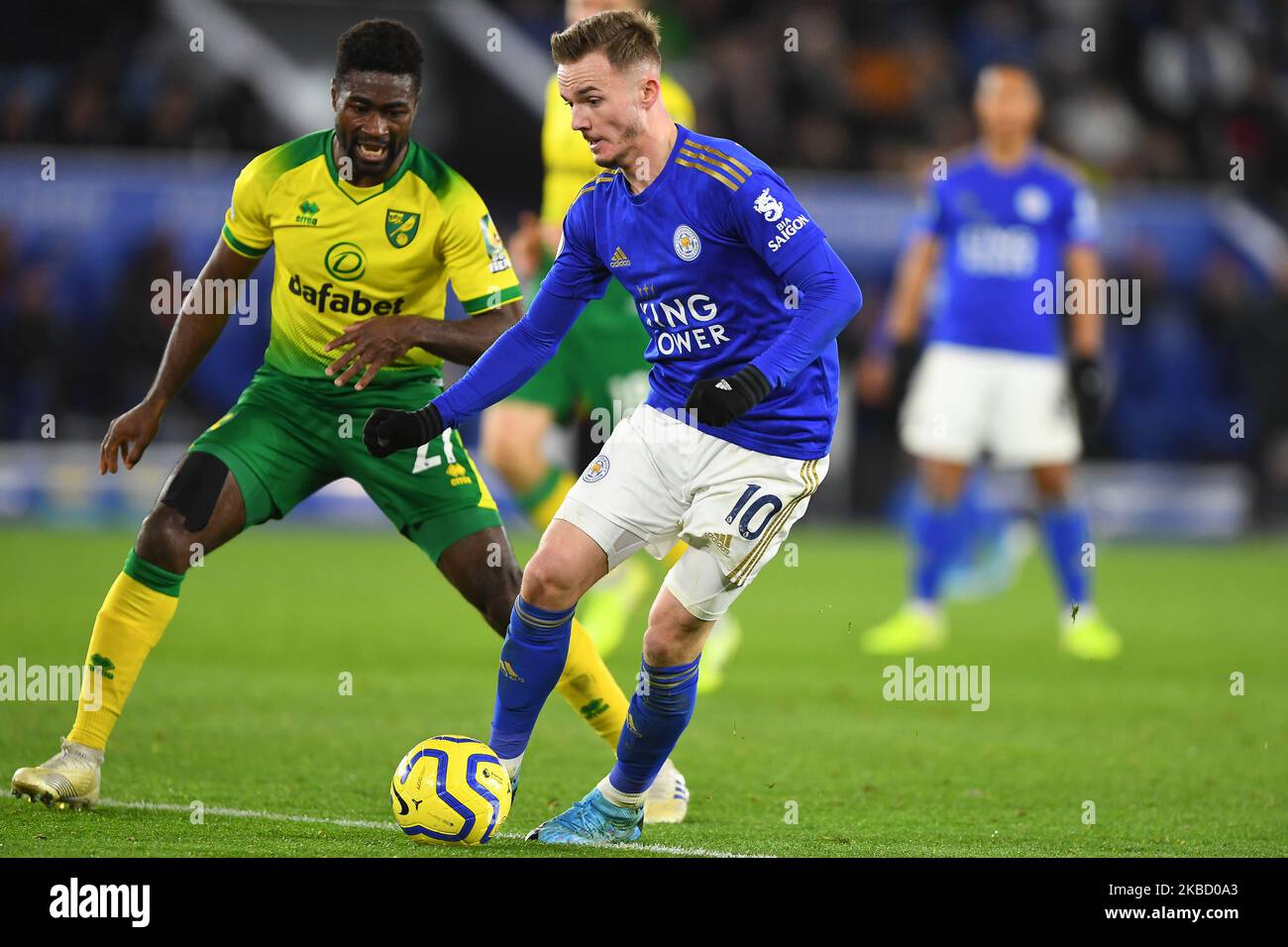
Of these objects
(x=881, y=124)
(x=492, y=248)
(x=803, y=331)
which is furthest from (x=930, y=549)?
(x=881, y=124)

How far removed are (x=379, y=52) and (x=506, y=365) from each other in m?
1.03

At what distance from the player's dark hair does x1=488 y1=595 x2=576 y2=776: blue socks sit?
1.64 metres

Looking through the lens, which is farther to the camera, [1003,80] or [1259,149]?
[1259,149]

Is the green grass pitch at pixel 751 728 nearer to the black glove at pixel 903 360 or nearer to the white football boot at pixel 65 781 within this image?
the white football boot at pixel 65 781

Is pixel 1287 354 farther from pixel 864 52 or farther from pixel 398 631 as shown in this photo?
pixel 398 631

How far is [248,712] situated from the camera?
7363mm

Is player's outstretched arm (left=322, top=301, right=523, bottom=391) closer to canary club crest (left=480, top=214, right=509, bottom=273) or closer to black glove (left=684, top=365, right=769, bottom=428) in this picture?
canary club crest (left=480, top=214, right=509, bottom=273)

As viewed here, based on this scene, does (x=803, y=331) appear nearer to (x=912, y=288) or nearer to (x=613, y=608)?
(x=613, y=608)

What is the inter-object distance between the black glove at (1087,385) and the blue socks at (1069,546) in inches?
21.9

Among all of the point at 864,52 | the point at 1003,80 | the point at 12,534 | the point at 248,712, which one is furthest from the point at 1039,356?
the point at 864,52

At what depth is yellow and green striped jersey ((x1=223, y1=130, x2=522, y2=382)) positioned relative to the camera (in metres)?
5.48

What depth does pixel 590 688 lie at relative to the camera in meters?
5.62

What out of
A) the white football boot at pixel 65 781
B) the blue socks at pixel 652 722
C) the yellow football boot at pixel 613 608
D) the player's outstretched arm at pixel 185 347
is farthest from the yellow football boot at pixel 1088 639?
the white football boot at pixel 65 781

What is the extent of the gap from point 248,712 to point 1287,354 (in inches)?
600
